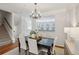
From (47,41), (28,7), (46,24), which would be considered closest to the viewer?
(28,7)

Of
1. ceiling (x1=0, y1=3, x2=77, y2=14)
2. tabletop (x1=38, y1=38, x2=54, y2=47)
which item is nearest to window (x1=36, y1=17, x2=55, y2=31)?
ceiling (x1=0, y1=3, x2=77, y2=14)

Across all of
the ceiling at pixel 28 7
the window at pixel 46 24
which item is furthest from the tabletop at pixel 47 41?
the ceiling at pixel 28 7

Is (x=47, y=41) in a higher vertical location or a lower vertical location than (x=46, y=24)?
lower

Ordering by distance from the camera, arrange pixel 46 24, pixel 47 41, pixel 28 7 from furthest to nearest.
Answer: pixel 47 41 → pixel 46 24 → pixel 28 7

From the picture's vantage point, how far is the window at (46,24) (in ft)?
6.27

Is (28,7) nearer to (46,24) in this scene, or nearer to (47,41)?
(46,24)

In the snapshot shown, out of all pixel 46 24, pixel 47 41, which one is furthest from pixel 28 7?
pixel 47 41

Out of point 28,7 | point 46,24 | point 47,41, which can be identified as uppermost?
point 28,7

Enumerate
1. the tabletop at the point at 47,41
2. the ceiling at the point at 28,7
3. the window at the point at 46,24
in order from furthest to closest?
1. the tabletop at the point at 47,41
2. the window at the point at 46,24
3. the ceiling at the point at 28,7

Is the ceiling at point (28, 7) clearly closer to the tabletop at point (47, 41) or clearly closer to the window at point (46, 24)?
the window at point (46, 24)

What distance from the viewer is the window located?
1.91 meters

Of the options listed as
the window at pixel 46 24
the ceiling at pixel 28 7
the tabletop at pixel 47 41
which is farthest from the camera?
the tabletop at pixel 47 41

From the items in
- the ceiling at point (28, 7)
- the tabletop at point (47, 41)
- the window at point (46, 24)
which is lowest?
the tabletop at point (47, 41)

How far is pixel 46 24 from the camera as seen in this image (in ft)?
6.40
